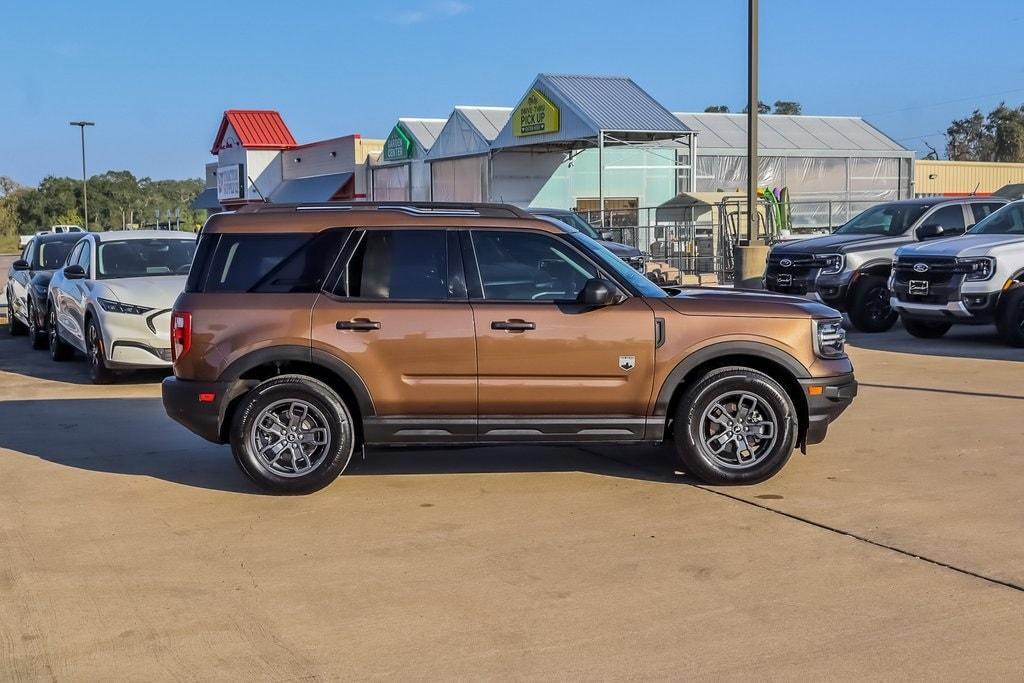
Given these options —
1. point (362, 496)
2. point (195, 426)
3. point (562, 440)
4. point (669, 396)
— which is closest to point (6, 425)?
point (195, 426)

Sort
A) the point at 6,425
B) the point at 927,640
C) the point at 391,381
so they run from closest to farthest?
the point at 927,640 < the point at 391,381 < the point at 6,425

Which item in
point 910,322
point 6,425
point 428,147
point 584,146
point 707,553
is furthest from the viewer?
point 428,147

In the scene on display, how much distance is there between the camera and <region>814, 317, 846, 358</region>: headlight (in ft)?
24.1

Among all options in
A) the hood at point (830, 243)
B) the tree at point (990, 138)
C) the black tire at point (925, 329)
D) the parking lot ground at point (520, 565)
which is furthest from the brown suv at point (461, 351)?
the tree at point (990, 138)

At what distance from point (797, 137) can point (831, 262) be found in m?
26.7

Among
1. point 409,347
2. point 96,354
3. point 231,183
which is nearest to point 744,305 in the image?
point 409,347

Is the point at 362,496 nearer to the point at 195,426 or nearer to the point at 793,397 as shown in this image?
the point at 195,426

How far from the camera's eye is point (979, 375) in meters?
11.8

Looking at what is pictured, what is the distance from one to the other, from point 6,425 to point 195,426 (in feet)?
12.2

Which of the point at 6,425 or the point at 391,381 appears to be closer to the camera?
the point at 391,381

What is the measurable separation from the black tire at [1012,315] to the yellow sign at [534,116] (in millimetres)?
19925

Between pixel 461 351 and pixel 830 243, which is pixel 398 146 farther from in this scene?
pixel 461 351

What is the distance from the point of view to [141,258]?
13656mm

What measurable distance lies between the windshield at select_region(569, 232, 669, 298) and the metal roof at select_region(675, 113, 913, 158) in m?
33.4
